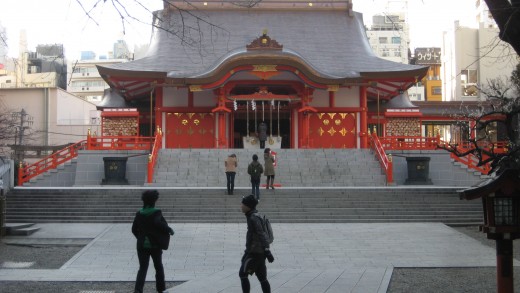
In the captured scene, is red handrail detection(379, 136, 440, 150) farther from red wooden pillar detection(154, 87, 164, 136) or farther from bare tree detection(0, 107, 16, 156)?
bare tree detection(0, 107, 16, 156)

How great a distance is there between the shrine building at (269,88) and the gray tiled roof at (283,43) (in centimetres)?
6

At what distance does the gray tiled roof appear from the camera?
29188 mm

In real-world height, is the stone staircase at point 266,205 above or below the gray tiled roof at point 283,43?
below

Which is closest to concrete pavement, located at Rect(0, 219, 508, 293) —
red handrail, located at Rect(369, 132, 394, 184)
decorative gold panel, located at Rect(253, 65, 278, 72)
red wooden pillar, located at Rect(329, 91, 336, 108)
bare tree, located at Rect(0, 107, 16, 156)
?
red handrail, located at Rect(369, 132, 394, 184)

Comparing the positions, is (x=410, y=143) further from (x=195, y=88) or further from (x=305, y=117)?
(x=195, y=88)

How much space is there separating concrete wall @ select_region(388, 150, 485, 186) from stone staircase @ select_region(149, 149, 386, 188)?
1.07m

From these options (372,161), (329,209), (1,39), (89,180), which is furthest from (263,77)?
(1,39)

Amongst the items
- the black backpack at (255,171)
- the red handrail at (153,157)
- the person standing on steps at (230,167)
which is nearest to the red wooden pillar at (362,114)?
the red handrail at (153,157)

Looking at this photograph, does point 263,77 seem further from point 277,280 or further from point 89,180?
point 277,280

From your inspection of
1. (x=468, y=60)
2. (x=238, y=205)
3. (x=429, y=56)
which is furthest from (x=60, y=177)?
(x=429, y=56)

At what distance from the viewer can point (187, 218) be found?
17.1 meters

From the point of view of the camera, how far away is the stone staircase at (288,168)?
74.9ft

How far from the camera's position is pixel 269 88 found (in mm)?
30156

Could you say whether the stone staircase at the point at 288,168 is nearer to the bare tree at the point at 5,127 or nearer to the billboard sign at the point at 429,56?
the bare tree at the point at 5,127
